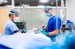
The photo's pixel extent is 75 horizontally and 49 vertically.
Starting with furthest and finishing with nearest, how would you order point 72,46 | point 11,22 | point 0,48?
point 11,22 < point 0,48 < point 72,46

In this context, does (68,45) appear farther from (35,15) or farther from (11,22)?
(35,15)

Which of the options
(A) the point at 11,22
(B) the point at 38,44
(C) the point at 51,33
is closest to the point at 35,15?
(A) the point at 11,22

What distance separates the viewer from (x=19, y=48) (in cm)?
66

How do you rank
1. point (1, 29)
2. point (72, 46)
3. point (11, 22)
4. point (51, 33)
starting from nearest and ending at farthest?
1. point (72, 46)
2. point (51, 33)
3. point (11, 22)
4. point (1, 29)

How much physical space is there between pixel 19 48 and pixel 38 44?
9 cm

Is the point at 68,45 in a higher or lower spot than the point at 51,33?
higher

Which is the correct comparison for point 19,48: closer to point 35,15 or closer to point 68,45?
point 68,45

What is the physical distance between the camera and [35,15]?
5.95m

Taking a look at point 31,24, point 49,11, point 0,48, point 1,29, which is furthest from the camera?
point 31,24

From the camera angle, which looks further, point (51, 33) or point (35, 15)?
point (35, 15)

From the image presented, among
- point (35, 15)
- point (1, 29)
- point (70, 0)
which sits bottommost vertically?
point (1, 29)

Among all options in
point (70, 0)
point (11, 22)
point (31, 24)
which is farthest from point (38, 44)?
point (70, 0)

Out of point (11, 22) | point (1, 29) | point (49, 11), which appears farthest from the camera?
point (1, 29)

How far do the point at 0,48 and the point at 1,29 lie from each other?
175 inches
